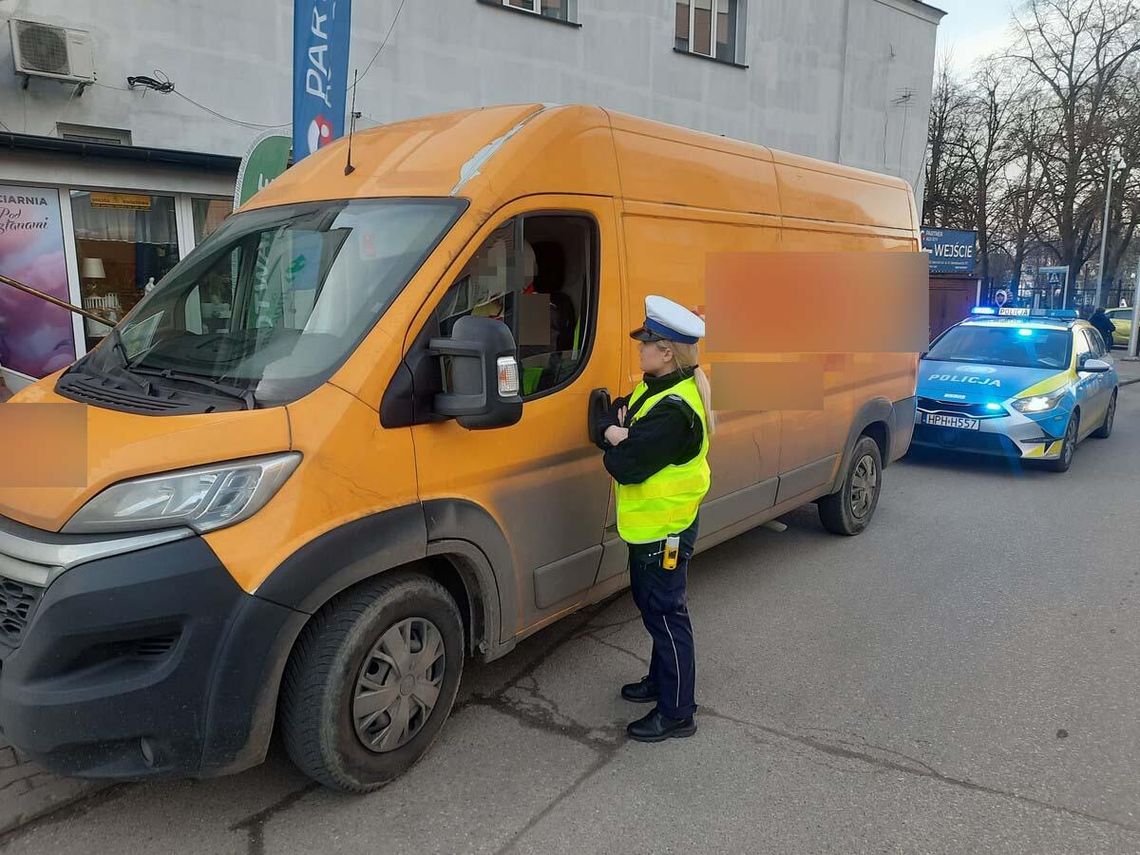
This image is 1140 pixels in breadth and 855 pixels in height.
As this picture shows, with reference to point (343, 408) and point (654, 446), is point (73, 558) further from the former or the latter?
point (654, 446)

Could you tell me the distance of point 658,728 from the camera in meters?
3.36

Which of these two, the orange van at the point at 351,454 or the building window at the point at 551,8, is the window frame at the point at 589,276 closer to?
the orange van at the point at 351,454

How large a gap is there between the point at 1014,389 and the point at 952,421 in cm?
71

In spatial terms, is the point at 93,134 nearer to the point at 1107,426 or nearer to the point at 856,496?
the point at 856,496

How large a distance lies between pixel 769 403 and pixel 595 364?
5.48ft

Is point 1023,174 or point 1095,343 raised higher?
point 1023,174

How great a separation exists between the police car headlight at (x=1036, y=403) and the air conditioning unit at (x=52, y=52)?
9.71 m

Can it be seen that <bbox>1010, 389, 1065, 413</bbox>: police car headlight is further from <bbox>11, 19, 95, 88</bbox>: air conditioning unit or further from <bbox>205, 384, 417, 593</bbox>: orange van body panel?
<bbox>11, 19, 95, 88</bbox>: air conditioning unit

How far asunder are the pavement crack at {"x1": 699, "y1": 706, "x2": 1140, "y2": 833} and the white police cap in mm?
1666

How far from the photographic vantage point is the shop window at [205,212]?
8.46 metres

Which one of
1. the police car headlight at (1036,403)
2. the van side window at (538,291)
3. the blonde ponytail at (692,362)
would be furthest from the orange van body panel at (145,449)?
the police car headlight at (1036,403)

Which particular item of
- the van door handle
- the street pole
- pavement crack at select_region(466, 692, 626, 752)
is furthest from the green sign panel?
the street pole

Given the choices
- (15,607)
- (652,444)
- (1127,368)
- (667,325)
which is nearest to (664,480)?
(652,444)

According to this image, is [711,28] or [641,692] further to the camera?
[711,28]
